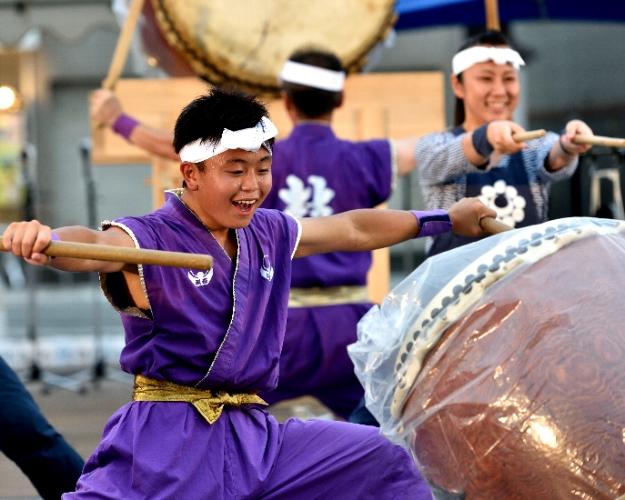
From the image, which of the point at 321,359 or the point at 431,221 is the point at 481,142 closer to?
the point at 431,221

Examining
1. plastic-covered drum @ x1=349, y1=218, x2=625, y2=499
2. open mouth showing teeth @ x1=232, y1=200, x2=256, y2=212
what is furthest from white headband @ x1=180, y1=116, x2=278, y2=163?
plastic-covered drum @ x1=349, y1=218, x2=625, y2=499

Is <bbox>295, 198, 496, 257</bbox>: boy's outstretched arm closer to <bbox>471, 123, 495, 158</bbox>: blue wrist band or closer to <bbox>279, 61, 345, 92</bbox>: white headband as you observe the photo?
<bbox>471, 123, 495, 158</bbox>: blue wrist band

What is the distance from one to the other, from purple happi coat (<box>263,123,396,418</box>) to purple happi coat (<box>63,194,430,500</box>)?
1208 millimetres

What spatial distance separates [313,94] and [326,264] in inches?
23.7

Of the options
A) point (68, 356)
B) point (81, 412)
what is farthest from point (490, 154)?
point (68, 356)

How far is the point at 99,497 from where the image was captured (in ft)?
9.34

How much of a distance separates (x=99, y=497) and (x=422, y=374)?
0.75 meters

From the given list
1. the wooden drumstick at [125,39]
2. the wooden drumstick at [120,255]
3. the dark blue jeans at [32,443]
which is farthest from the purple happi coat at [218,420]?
the wooden drumstick at [125,39]

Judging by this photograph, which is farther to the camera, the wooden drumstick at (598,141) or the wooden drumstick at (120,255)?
the wooden drumstick at (598,141)

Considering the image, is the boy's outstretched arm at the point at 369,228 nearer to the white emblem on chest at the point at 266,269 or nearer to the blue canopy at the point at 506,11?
the white emblem on chest at the point at 266,269

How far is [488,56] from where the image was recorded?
4234mm

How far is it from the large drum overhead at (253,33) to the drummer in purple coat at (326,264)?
2.86ft

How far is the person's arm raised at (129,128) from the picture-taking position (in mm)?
4742

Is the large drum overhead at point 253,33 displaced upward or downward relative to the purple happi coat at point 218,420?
upward
